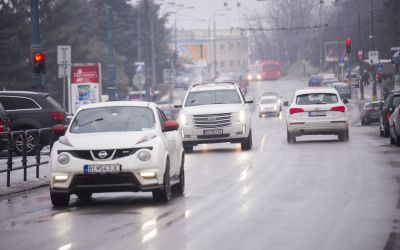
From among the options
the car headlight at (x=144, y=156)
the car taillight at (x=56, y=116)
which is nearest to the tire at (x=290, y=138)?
the car taillight at (x=56, y=116)

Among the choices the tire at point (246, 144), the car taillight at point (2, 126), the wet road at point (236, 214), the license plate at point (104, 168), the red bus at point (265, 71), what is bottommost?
the wet road at point (236, 214)

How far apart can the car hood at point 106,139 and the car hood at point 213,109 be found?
52.2 ft

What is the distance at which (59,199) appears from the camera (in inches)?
683

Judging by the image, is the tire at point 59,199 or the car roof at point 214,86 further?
the car roof at point 214,86

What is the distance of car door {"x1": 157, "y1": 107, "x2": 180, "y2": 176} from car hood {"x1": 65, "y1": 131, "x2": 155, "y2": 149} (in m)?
0.60

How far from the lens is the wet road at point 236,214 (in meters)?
12.3

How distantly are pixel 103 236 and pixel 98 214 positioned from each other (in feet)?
9.30

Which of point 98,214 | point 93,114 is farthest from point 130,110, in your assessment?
point 98,214

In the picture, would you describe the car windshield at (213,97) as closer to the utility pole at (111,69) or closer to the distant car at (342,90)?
the utility pole at (111,69)

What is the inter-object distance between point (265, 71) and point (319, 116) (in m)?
136

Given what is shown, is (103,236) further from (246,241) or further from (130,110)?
(130,110)

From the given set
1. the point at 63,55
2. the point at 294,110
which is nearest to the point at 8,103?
the point at 63,55

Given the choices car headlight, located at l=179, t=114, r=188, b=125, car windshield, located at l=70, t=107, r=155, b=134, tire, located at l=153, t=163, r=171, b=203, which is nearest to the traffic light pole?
car headlight, located at l=179, t=114, r=188, b=125

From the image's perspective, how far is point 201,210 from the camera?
15789mm
